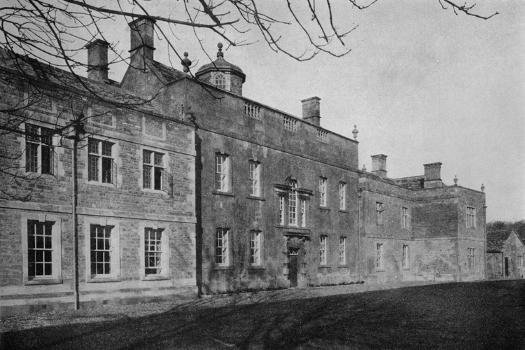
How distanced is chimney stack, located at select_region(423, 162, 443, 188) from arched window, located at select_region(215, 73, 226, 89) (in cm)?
2351

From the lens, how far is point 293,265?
2389 centimetres

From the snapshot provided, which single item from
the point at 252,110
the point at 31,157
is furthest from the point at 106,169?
the point at 252,110

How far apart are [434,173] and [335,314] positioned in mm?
29503

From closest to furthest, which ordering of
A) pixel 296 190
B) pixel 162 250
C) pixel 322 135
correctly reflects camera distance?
1. pixel 162 250
2. pixel 296 190
3. pixel 322 135

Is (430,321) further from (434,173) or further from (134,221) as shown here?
(434,173)

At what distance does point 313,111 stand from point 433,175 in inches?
615

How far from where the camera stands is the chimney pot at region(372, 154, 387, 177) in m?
39.0

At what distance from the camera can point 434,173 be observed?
A: 3934 centimetres

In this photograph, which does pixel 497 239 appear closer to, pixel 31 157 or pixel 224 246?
pixel 224 246

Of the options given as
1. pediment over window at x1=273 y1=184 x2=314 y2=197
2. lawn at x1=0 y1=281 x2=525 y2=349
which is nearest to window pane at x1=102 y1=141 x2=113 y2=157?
lawn at x1=0 y1=281 x2=525 y2=349

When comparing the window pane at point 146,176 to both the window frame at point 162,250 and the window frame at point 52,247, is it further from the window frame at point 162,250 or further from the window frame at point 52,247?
the window frame at point 52,247

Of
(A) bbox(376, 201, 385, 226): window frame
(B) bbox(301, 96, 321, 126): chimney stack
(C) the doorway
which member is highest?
(B) bbox(301, 96, 321, 126): chimney stack

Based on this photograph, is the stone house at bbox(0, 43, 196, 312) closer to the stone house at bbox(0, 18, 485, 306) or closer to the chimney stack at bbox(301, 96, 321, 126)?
the stone house at bbox(0, 18, 485, 306)

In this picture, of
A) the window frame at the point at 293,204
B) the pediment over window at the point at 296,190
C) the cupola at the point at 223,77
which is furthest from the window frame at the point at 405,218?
the cupola at the point at 223,77
